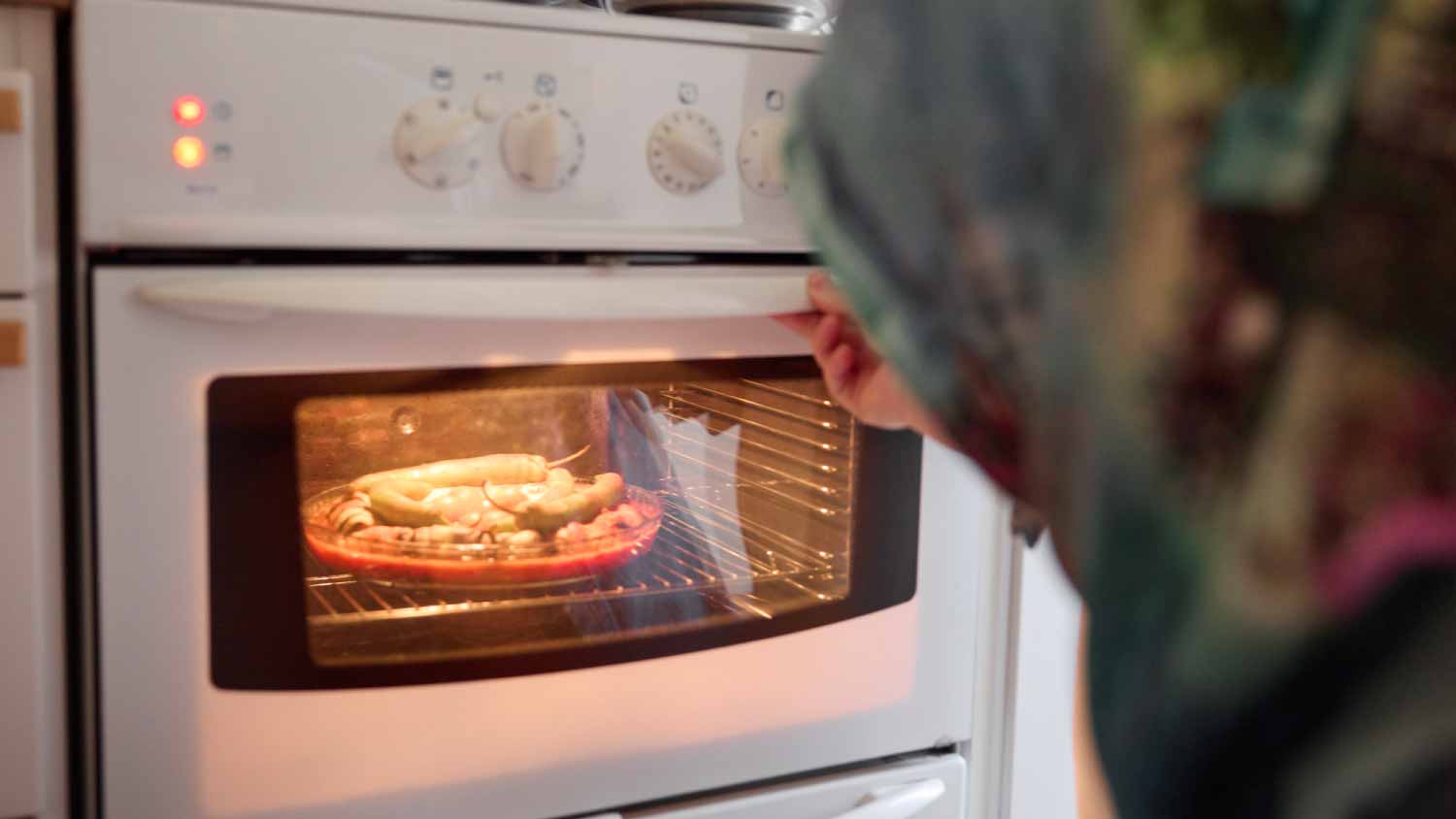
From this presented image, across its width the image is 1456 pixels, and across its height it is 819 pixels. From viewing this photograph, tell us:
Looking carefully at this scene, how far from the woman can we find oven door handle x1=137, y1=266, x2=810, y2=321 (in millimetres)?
510

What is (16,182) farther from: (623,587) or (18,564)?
(623,587)

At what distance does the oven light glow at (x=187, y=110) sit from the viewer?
71cm

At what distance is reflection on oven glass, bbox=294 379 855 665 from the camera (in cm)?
83

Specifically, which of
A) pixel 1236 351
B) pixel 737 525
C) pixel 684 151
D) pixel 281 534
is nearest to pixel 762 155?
pixel 684 151

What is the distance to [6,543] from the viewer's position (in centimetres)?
72

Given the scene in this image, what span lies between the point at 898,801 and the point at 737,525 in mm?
251

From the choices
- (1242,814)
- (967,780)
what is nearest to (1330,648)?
(1242,814)

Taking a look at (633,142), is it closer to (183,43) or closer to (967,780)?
(183,43)

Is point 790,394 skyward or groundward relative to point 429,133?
groundward

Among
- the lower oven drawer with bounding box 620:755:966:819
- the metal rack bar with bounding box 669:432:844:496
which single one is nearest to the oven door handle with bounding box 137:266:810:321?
the metal rack bar with bounding box 669:432:844:496

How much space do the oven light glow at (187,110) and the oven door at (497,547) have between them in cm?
9

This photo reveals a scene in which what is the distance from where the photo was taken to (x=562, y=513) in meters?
0.88

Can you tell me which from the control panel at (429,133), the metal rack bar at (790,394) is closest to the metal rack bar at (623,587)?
the metal rack bar at (790,394)

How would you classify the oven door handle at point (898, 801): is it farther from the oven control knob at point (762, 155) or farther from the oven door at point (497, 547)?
the oven control knob at point (762, 155)
